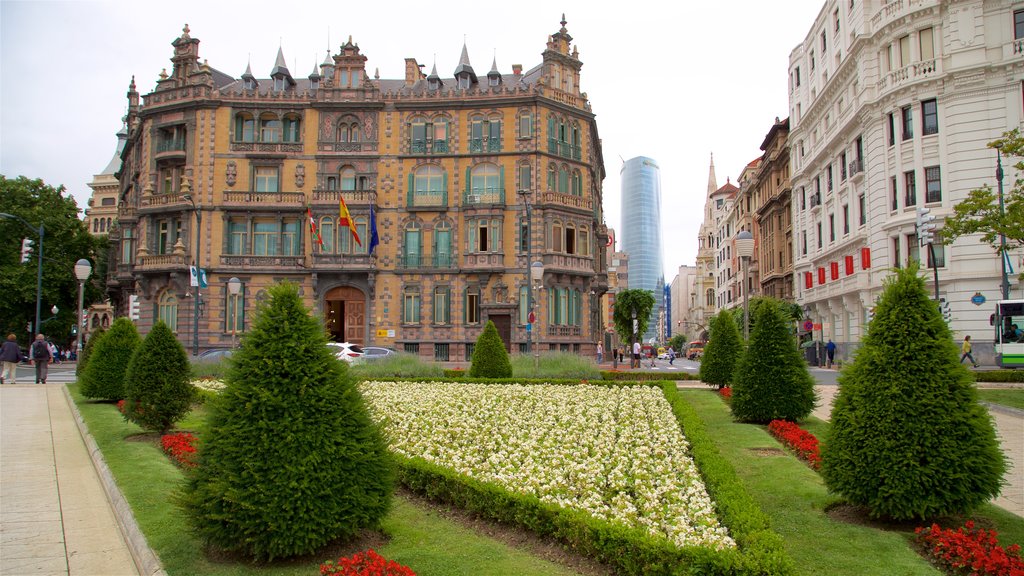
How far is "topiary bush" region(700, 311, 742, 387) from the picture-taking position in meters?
23.2

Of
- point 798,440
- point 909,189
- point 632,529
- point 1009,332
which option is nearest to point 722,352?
point 798,440

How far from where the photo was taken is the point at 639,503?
8.03 meters

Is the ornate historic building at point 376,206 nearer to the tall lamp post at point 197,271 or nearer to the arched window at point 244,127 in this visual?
the arched window at point 244,127

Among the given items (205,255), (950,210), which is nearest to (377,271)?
(205,255)

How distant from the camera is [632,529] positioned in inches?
254

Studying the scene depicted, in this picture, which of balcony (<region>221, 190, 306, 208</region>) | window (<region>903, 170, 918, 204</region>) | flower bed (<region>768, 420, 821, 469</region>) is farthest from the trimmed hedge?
balcony (<region>221, 190, 306, 208</region>)

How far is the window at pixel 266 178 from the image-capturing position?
145 ft

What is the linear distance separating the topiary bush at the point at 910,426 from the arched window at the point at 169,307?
43488 millimetres

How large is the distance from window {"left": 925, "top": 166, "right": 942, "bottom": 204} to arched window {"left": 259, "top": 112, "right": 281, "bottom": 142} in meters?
36.9

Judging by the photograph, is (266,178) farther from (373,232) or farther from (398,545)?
(398,545)

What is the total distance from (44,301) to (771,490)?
64.1 meters

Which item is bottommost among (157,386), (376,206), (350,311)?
(157,386)

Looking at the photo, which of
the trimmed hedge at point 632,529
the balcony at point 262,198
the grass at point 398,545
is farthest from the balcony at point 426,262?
the trimmed hedge at point 632,529

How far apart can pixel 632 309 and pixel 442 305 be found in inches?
740
